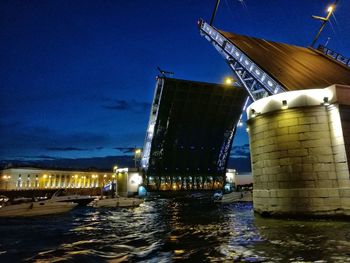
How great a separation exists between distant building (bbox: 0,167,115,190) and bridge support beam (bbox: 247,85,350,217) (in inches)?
2382

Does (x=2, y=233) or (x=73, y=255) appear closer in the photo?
(x=73, y=255)

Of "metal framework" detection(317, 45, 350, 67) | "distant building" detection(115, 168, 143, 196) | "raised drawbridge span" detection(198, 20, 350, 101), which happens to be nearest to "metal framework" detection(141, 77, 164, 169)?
"distant building" detection(115, 168, 143, 196)

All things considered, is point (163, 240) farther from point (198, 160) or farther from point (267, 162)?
point (198, 160)

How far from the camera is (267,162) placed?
14.3 m

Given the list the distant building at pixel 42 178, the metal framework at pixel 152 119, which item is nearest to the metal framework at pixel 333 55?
the metal framework at pixel 152 119

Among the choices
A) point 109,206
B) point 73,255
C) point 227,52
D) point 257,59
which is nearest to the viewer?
point 73,255

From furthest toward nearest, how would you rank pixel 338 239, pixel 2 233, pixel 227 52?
pixel 227 52 → pixel 2 233 → pixel 338 239

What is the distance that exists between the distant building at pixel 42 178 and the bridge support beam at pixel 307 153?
60.5m

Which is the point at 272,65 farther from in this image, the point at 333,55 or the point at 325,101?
the point at 333,55

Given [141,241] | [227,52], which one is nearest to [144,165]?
[227,52]

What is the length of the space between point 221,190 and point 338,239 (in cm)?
4328

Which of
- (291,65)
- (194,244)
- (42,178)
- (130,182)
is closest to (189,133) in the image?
(130,182)

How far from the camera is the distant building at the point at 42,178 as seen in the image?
7669cm

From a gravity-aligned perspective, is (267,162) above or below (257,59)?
below
